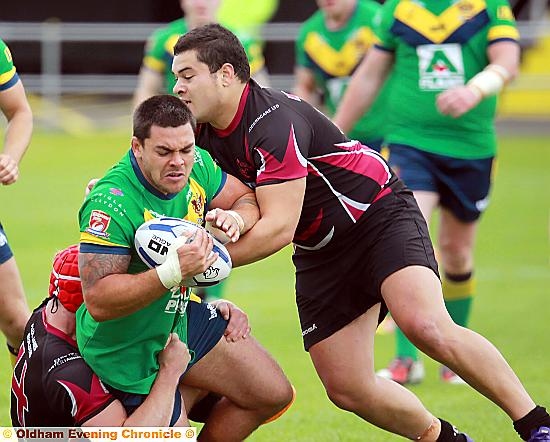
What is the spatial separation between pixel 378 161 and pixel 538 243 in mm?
7266

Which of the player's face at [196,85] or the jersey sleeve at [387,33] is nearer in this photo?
the player's face at [196,85]

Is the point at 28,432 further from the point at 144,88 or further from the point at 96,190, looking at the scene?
the point at 144,88

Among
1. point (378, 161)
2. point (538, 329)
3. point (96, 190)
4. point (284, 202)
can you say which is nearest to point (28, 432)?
point (96, 190)

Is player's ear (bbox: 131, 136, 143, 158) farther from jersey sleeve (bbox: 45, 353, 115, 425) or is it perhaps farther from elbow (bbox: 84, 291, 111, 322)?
jersey sleeve (bbox: 45, 353, 115, 425)

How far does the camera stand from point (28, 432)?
5.23m

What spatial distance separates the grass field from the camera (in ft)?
22.4

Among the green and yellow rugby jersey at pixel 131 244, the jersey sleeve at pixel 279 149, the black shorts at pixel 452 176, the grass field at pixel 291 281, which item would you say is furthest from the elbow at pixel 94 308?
the black shorts at pixel 452 176

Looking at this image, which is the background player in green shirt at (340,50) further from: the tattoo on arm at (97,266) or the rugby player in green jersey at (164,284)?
the tattoo on arm at (97,266)

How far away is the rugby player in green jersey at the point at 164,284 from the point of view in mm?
4750

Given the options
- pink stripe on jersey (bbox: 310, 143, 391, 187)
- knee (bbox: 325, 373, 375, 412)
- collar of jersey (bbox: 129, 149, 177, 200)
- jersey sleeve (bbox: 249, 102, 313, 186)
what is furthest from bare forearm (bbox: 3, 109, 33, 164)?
knee (bbox: 325, 373, 375, 412)

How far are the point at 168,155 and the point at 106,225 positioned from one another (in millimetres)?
368

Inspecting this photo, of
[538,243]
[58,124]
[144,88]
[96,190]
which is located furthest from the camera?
[58,124]

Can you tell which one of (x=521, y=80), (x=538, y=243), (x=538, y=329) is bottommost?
(x=521, y=80)

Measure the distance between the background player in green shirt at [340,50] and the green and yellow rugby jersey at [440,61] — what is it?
171 cm
